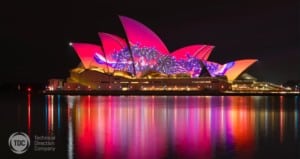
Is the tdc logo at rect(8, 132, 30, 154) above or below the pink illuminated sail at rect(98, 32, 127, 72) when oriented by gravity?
below

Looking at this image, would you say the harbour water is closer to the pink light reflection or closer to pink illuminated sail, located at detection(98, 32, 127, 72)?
the pink light reflection

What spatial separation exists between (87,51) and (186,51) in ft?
27.5

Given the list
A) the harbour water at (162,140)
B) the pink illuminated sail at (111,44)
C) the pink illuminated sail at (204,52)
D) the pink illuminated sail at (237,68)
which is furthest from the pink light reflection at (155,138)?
the pink illuminated sail at (237,68)

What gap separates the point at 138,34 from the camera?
39.7m

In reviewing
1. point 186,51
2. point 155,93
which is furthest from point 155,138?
point 155,93

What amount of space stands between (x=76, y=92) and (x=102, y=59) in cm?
431

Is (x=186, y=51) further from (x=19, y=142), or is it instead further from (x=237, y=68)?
(x=19, y=142)

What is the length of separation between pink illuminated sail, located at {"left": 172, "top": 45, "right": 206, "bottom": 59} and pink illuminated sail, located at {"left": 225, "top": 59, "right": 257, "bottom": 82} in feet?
12.2

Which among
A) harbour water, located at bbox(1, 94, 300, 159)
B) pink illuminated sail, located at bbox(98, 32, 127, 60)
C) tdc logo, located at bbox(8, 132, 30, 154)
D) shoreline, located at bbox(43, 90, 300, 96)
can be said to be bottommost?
shoreline, located at bbox(43, 90, 300, 96)

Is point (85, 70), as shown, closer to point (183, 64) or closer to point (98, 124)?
point (183, 64)

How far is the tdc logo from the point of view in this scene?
425cm

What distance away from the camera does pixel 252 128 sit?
478 inches

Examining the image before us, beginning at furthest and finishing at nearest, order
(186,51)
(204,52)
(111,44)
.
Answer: (186,51) < (204,52) < (111,44)

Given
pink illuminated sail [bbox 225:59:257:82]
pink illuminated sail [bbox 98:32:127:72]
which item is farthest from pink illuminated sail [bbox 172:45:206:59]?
pink illuminated sail [bbox 98:32:127:72]
